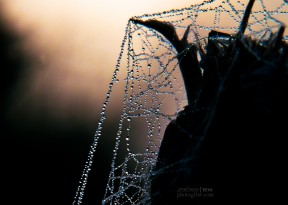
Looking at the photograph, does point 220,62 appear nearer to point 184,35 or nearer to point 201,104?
point 201,104

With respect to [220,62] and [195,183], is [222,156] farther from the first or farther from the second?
[220,62]

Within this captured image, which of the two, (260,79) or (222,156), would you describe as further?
(222,156)

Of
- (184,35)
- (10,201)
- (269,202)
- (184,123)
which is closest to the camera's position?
(269,202)

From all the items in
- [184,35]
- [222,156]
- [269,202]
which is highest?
[184,35]

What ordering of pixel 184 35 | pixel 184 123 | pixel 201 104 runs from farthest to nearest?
pixel 184 35 → pixel 184 123 → pixel 201 104

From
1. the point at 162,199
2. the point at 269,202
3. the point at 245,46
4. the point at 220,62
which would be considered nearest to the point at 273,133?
the point at 269,202

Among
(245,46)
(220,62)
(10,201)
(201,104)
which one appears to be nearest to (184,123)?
(201,104)

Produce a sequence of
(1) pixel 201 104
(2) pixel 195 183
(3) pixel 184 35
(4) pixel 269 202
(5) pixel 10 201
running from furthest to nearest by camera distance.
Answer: (5) pixel 10 201 → (3) pixel 184 35 → (1) pixel 201 104 → (2) pixel 195 183 → (4) pixel 269 202

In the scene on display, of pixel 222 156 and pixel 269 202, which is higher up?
pixel 222 156

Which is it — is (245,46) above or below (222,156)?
above
